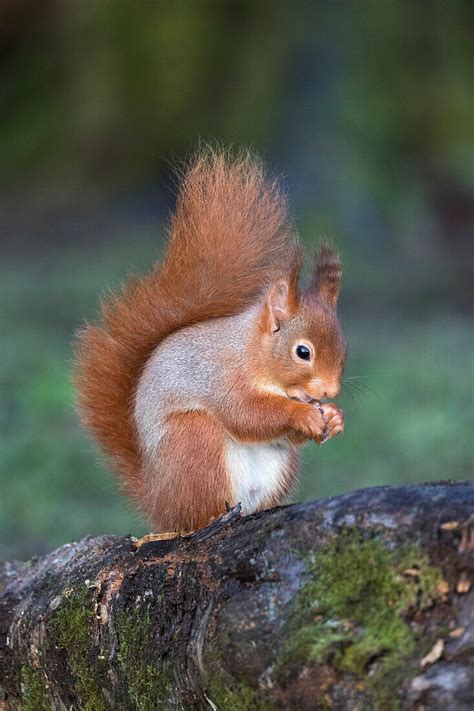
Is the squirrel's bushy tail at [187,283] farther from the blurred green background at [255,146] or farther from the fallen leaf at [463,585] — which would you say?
the blurred green background at [255,146]

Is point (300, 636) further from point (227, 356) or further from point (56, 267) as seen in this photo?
point (56, 267)

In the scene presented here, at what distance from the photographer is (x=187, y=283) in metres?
2.41

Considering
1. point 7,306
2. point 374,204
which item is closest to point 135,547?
point 7,306

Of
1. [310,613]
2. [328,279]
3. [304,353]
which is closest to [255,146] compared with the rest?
[328,279]

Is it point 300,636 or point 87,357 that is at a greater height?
point 87,357

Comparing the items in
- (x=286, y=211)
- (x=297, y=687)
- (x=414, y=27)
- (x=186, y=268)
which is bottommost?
(x=297, y=687)

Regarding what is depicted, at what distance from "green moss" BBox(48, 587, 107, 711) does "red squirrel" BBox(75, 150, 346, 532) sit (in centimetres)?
39

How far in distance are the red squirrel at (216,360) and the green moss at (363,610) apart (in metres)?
0.83

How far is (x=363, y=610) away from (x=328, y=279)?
1.18 m

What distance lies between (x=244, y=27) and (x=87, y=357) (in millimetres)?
6233

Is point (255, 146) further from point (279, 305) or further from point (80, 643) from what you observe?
point (80, 643)

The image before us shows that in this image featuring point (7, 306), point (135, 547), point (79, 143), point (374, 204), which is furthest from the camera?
point (79, 143)

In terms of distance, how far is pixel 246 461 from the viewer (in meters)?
2.31

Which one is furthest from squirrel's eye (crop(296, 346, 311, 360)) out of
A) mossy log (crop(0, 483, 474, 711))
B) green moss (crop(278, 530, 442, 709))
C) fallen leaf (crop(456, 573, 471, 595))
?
fallen leaf (crop(456, 573, 471, 595))
